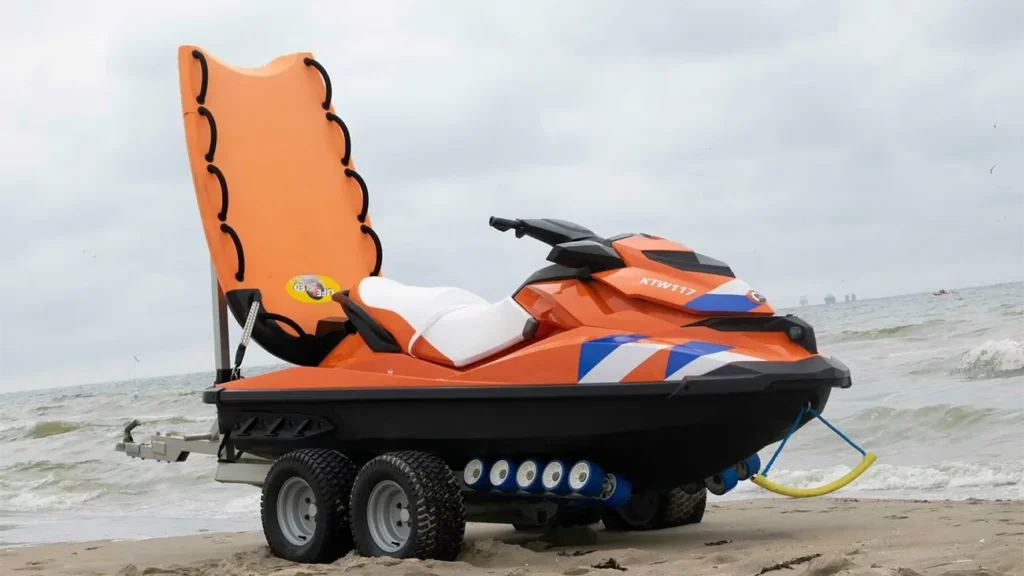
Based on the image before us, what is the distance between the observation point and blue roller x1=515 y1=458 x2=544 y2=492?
4520mm

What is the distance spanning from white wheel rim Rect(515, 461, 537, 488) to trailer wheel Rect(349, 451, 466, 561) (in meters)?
0.27

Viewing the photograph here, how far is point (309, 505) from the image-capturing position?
17.5 ft

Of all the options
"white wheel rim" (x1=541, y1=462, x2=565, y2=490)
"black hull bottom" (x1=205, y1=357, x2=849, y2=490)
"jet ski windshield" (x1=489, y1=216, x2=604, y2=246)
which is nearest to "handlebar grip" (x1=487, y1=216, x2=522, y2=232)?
"jet ski windshield" (x1=489, y1=216, x2=604, y2=246)

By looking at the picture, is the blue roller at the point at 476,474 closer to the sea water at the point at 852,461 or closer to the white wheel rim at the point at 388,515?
the white wheel rim at the point at 388,515

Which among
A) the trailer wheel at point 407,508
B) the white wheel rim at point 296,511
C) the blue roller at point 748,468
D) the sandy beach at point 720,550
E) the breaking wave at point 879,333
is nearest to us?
the sandy beach at point 720,550

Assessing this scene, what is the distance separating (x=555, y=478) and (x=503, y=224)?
4.01 feet

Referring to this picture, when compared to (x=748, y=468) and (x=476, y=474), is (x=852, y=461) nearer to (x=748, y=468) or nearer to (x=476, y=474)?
(x=748, y=468)

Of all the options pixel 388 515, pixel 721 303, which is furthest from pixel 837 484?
pixel 388 515

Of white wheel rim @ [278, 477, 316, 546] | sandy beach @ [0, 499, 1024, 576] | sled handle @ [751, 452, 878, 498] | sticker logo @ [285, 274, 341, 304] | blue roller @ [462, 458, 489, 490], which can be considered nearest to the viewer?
sandy beach @ [0, 499, 1024, 576]

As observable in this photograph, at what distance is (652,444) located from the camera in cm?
438

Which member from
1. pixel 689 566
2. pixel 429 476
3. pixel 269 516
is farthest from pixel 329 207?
pixel 689 566

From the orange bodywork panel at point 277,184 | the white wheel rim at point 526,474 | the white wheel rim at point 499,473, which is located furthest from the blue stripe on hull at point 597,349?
the orange bodywork panel at point 277,184

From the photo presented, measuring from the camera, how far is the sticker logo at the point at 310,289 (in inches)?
243

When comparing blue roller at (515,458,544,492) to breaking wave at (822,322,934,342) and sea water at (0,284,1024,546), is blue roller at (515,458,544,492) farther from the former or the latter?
breaking wave at (822,322,934,342)
